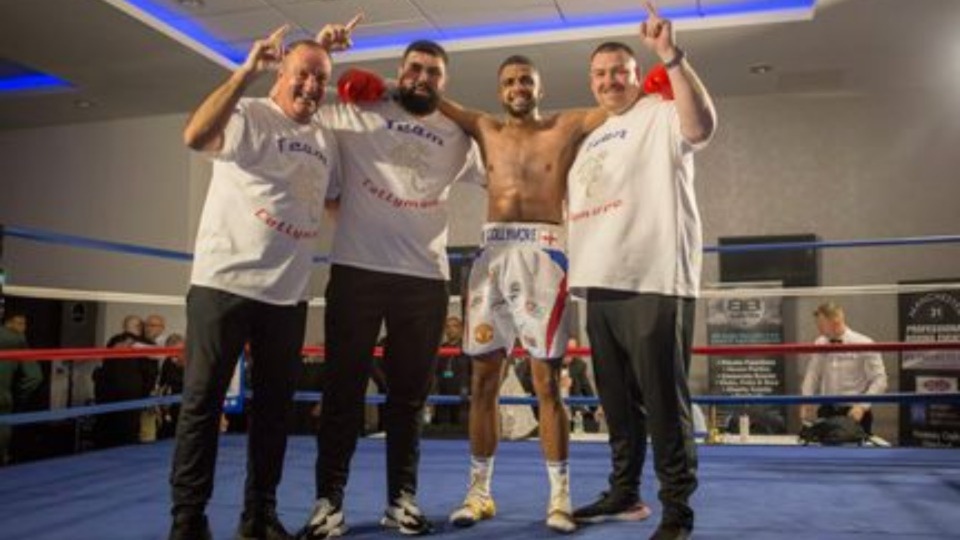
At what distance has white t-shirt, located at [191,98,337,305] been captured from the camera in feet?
5.82

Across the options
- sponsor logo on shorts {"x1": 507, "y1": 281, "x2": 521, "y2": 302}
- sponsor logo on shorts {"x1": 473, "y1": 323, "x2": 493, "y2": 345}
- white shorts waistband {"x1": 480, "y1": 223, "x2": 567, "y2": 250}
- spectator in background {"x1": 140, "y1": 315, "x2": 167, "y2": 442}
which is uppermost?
white shorts waistband {"x1": 480, "y1": 223, "x2": 567, "y2": 250}

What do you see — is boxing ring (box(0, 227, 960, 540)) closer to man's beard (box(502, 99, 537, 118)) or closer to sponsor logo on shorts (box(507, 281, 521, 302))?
sponsor logo on shorts (box(507, 281, 521, 302))

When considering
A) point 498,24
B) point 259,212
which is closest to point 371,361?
point 259,212

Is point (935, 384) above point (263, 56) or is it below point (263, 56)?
below

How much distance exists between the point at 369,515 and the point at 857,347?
6.30 ft

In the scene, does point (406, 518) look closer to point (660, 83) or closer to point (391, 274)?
point (391, 274)

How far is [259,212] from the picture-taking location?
1797 millimetres

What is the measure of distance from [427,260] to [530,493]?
85 cm

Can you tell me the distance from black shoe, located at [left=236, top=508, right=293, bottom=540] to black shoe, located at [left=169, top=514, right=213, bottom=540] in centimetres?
12

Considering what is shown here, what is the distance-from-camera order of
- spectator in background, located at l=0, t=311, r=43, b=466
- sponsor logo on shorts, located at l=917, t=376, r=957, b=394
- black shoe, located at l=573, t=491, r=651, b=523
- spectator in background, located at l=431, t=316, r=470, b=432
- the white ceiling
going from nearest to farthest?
black shoe, located at l=573, t=491, r=651, b=523, spectator in background, located at l=0, t=311, r=43, b=466, the white ceiling, spectator in background, located at l=431, t=316, r=470, b=432, sponsor logo on shorts, located at l=917, t=376, r=957, b=394

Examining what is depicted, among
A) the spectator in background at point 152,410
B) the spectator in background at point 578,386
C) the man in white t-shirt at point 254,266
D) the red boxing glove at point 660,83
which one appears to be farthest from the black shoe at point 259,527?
the spectator in background at point 578,386

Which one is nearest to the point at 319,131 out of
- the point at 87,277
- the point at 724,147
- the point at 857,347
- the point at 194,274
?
the point at 194,274

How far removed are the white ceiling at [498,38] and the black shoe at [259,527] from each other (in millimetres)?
3367

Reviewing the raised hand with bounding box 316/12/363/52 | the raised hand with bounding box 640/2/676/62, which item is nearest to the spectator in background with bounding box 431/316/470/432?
the raised hand with bounding box 316/12/363/52
